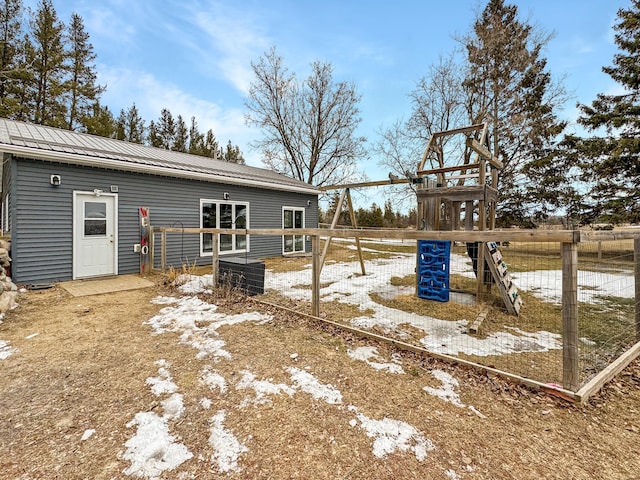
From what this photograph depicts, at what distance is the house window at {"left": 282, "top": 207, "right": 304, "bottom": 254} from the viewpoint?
37.6 feet

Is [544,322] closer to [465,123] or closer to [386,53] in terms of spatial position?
[386,53]

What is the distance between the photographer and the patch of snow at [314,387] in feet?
7.59

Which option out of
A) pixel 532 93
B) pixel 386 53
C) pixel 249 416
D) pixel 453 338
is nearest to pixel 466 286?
pixel 453 338

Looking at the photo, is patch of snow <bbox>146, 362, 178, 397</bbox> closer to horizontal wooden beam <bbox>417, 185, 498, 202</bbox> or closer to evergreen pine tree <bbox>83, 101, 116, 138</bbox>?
horizontal wooden beam <bbox>417, 185, 498, 202</bbox>

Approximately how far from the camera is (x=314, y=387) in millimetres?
2465

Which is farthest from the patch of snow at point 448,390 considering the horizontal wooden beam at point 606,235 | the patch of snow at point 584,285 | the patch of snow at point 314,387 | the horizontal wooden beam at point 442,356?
the patch of snow at point 584,285

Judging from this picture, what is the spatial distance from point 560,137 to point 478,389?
17095mm

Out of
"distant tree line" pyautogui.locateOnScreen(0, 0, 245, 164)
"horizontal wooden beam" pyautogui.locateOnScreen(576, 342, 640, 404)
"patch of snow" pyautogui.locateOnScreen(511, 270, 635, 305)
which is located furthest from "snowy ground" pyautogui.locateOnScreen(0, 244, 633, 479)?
"distant tree line" pyautogui.locateOnScreen(0, 0, 245, 164)

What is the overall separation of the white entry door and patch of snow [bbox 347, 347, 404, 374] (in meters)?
6.84

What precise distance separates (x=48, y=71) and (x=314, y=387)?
909 inches

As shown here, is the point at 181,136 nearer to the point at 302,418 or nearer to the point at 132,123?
the point at 132,123

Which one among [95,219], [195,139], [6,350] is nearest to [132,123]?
[195,139]

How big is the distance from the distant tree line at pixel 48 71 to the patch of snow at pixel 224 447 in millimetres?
16164

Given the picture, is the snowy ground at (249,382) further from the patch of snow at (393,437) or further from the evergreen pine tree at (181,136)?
the evergreen pine tree at (181,136)
